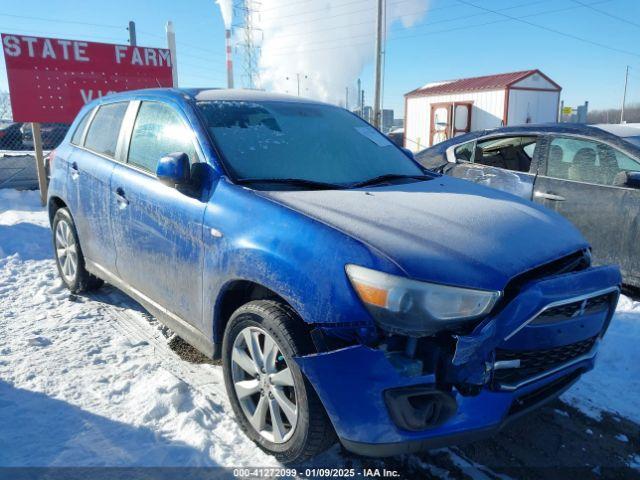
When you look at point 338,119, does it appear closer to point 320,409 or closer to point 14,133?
point 320,409

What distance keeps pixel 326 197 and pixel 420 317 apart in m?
0.86

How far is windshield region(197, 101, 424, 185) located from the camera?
2.72 meters

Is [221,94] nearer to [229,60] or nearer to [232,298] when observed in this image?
[232,298]

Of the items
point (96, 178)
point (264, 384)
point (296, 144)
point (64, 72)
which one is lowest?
point (264, 384)

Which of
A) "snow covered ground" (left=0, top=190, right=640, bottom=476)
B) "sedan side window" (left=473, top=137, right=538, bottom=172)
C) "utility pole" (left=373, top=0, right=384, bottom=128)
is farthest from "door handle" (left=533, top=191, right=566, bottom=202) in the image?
"utility pole" (left=373, top=0, right=384, bottom=128)

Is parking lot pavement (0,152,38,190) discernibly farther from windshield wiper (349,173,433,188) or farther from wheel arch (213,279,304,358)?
windshield wiper (349,173,433,188)

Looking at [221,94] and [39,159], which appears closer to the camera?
[221,94]

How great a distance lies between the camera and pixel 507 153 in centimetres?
533

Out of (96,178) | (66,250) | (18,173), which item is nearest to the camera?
(96,178)

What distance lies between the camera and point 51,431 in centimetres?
250

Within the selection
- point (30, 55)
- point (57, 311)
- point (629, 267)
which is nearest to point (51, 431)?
point (57, 311)

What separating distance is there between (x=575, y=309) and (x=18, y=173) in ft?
35.7

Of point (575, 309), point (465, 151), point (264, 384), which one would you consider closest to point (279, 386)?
point (264, 384)

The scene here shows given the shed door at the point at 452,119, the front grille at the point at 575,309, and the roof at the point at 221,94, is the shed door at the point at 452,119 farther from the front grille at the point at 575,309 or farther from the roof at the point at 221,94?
the front grille at the point at 575,309
